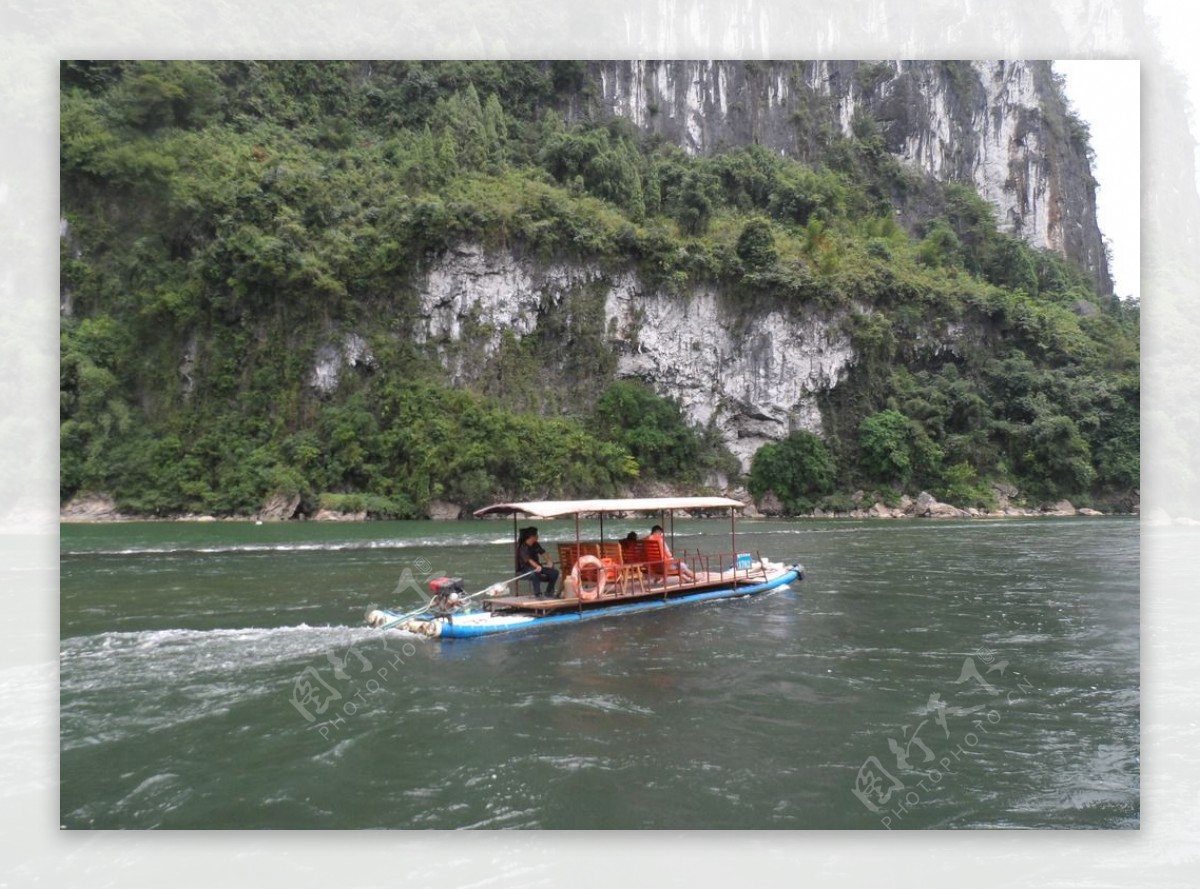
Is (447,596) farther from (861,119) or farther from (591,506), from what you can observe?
(861,119)

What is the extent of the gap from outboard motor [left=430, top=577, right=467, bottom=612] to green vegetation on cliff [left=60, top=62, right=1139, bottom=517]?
17.1 m

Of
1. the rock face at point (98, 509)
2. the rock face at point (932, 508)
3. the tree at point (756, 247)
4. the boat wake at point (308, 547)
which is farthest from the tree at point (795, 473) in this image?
the rock face at point (98, 509)

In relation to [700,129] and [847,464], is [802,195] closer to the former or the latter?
[700,129]

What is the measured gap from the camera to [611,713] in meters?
6.52

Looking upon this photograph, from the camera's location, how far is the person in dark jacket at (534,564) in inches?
415

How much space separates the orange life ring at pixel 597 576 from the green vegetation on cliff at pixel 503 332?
702 inches

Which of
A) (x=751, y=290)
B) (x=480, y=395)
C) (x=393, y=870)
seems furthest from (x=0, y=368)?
(x=751, y=290)

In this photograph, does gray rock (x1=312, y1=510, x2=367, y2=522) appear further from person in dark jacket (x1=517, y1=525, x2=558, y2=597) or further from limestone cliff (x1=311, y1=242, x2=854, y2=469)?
person in dark jacket (x1=517, y1=525, x2=558, y2=597)

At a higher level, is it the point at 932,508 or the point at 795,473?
the point at 795,473

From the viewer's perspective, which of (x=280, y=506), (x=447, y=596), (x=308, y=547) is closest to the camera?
(x=447, y=596)

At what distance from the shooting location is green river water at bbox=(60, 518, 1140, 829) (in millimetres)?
4809

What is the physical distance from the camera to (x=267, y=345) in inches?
1312

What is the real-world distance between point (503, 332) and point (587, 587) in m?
26.7

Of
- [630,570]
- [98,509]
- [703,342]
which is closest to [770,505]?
[703,342]
